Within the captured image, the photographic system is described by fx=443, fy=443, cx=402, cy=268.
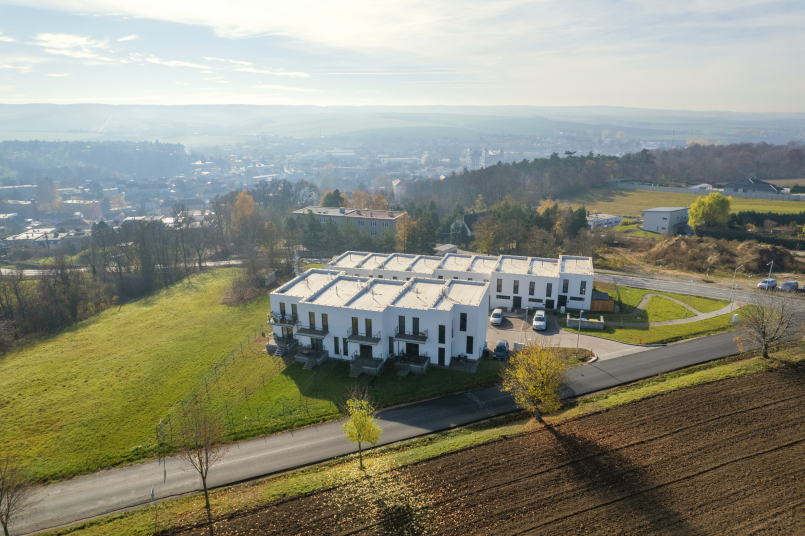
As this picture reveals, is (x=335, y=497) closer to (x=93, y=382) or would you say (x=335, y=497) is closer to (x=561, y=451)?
(x=561, y=451)

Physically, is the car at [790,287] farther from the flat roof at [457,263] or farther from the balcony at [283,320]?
the balcony at [283,320]

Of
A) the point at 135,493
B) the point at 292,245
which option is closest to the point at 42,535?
the point at 135,493

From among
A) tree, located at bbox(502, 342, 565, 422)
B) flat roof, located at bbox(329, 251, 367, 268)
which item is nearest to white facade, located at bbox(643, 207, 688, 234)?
flat roof, located at bbox(329, 251, 367, 268)

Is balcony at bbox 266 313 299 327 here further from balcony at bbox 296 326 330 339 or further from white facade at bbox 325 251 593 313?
white facade at bbox 325 251 593 313

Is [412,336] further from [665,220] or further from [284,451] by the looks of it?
[665,220]

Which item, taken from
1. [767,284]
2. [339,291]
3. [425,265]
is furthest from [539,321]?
[767,284]
